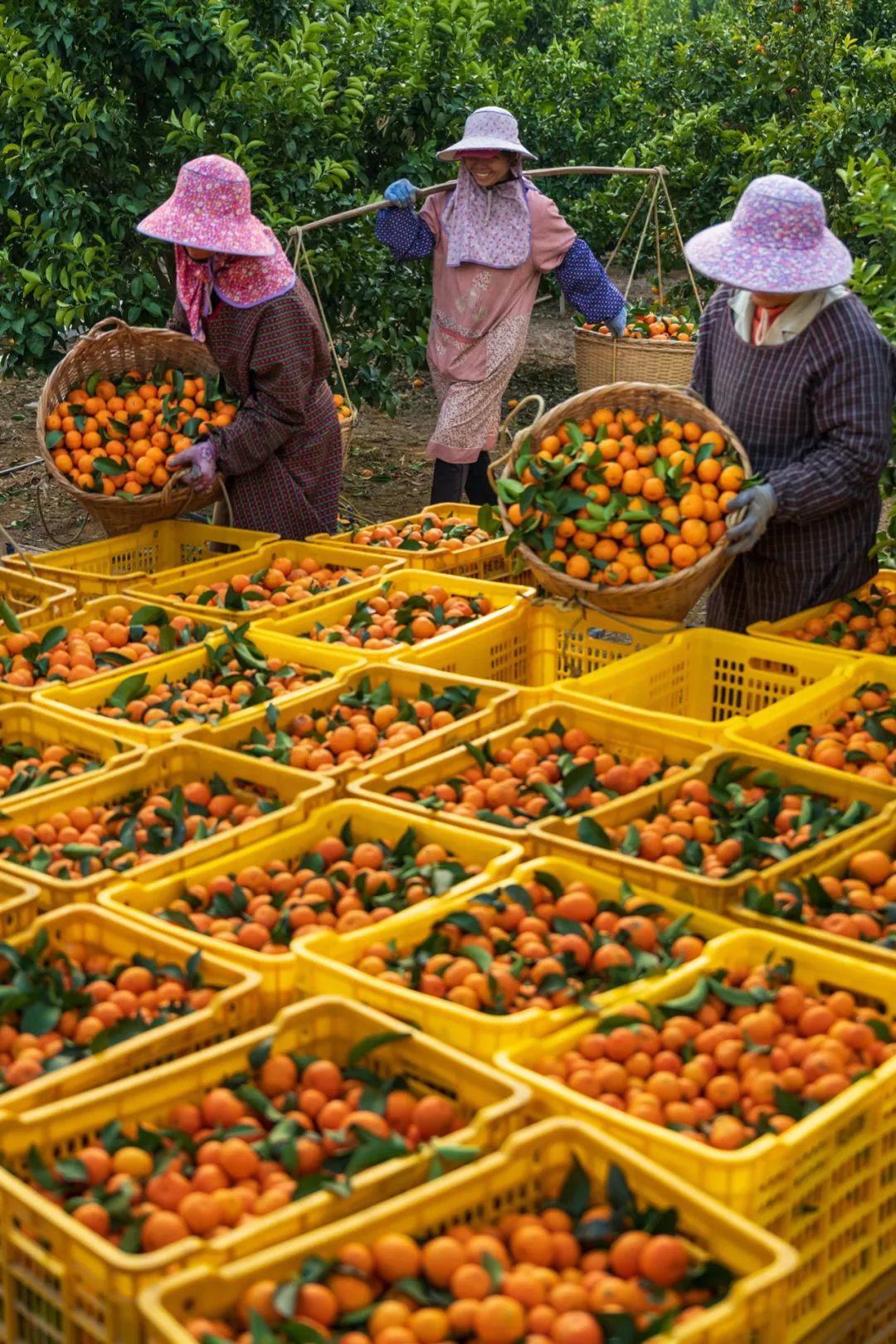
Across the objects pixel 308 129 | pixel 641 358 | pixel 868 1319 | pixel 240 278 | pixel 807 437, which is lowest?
pixel 868 1319

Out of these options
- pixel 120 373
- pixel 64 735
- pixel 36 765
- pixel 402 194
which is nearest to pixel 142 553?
pixel 120 373

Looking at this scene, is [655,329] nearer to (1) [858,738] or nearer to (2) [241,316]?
(2) [241,316]

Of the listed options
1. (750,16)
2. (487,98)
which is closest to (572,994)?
(487,98)

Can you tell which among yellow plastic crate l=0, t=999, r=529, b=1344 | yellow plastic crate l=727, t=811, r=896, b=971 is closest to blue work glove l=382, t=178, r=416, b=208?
yellow plastic crate l=727, t=811, r=896, b=971

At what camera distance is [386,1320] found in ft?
5.74

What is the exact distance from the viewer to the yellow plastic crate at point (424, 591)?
13.1 feet

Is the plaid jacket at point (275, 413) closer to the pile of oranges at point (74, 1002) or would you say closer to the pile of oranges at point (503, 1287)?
the pile of oranges at point (74, 1002)

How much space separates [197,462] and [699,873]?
2.46 meters

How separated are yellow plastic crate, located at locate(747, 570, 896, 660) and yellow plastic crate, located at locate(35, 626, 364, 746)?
98 cm

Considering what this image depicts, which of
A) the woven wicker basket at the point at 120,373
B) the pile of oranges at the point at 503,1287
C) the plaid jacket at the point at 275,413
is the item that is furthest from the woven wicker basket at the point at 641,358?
the pile of oranges at the point at 503,1287

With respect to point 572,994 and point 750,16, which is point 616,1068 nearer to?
point 572,994

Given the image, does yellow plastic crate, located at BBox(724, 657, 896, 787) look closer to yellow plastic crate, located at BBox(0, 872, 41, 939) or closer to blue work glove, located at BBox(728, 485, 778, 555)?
blue work glove, located at BBox(728, 485, 778, 555)

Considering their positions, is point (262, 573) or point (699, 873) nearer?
point (699, 873)

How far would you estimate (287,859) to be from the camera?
9.80ft
